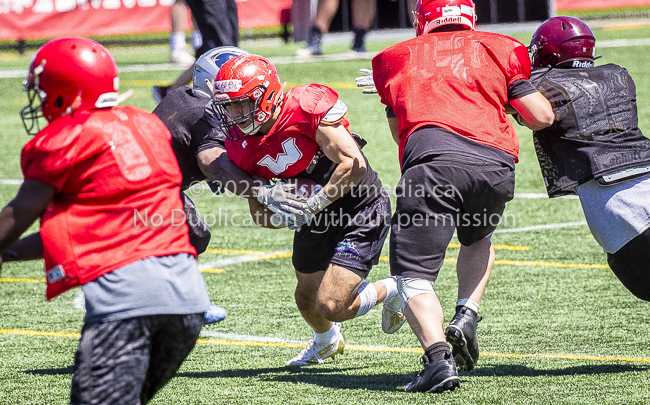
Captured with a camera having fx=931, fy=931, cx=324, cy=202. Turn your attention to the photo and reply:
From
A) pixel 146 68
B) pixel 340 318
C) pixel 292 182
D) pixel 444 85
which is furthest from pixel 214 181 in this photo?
pixel 146 68

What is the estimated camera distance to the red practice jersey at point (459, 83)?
14.1 feet

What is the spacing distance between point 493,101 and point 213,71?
154 cm

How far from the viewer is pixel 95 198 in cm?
302

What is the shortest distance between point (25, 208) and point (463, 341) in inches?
87.3

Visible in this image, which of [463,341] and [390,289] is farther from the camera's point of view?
[390,289]

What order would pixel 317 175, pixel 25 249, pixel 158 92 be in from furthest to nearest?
pixel 158 92, pixel 317 175, pixel 25 249

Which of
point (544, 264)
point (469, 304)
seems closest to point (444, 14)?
point (469, 304)

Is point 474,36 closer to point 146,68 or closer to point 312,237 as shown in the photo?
point 312,237

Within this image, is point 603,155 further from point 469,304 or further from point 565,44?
point 469,304

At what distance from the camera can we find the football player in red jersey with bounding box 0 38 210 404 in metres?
2.96

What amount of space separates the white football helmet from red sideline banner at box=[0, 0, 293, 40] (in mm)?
14937

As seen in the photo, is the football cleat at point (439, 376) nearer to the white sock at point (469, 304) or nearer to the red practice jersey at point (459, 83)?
the white sock at point (469, 304)

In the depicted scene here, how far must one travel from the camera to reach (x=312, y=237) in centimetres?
484

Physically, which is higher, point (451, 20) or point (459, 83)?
point (451, 20)
